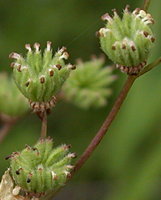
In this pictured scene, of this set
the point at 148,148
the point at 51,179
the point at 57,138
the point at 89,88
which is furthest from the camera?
the point at 57,138

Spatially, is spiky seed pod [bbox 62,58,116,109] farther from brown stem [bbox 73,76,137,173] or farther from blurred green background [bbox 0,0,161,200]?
brown stem [bbox 73,76,137,173]

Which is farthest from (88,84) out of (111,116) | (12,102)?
(111,116)

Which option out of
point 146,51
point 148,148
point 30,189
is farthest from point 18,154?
point 148,148

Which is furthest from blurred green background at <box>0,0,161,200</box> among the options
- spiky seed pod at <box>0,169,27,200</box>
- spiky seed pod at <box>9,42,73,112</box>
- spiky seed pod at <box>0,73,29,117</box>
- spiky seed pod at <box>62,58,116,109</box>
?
spiky seed pod at <box>9,42,73,112</box>

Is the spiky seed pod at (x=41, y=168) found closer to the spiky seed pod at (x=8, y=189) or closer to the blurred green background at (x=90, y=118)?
the spiky seed pod at (x=8, y=189)

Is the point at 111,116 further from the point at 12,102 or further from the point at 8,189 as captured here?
the point at 12,102

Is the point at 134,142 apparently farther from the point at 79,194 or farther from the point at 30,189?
the point at 30,189

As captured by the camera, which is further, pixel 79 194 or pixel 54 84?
pixel 79 194
